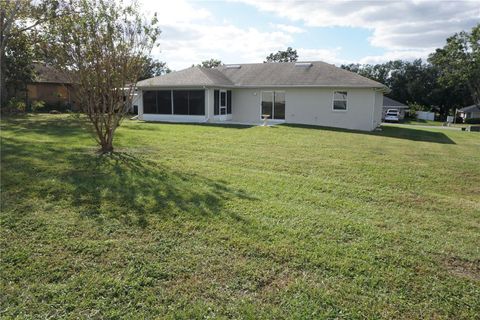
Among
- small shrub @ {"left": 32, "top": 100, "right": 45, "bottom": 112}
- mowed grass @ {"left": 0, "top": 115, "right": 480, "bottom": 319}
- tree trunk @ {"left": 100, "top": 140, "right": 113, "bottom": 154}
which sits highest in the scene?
small shrub @ {"left": 32, "top": 100, "right": 45, "bottom": 112}

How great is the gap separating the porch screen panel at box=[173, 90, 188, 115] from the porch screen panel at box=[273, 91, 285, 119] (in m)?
5.47

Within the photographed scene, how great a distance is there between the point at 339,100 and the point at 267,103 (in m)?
4.37

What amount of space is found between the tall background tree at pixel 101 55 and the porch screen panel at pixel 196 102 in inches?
447

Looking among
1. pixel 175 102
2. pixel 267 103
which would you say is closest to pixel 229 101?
pixel 267 103

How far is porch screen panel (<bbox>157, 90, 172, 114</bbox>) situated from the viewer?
21688 mm

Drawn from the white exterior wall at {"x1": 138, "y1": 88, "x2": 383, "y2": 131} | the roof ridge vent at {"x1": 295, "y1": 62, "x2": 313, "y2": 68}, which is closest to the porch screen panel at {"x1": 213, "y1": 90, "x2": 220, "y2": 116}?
the white exterior wall at {"x1": 138, "y1": 88, "x2": 383, "y2": 131}

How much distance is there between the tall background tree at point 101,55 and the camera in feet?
28.1

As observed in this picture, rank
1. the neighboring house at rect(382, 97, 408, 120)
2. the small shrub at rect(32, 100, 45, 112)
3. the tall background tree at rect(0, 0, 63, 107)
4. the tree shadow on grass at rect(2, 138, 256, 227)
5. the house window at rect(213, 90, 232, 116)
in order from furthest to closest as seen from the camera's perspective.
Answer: the neighboring house at rect(382, 97, 408, 120), the small shrub at rect(32, 100, 45, 112), the house window at rect(213, 90, 232, 116), the tall background tree at rect(0, 0, 63, 107), the tree shadow on grass at rect(2, 138, 256, 227)

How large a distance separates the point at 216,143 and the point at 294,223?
7436mm

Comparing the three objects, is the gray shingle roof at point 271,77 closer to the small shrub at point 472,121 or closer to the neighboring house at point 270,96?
the neighboring house at point 270,96

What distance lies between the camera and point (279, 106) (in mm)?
21453

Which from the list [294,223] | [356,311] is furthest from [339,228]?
[356,311]

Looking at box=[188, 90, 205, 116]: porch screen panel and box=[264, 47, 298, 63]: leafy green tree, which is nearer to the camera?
box=[188, 90, 205, 116]: porch screen panel

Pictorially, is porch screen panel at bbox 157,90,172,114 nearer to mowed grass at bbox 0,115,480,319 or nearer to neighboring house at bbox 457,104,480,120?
mowed grass at bbox 0,115,480,319
